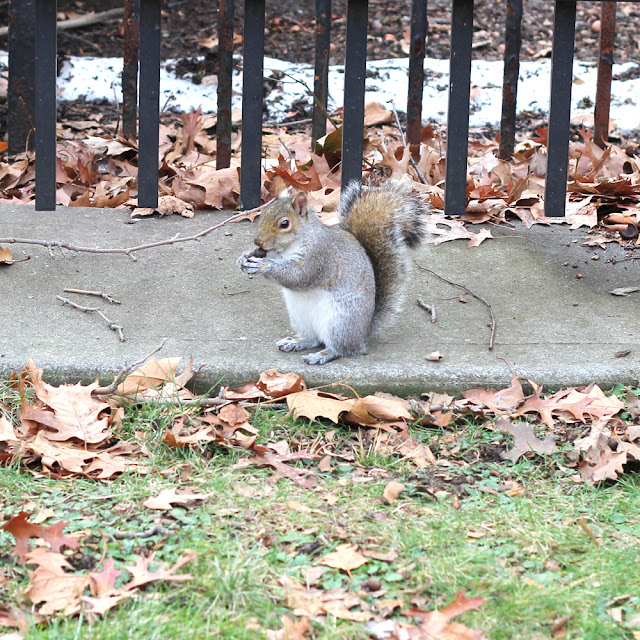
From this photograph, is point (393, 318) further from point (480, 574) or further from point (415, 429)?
point (480, 574)

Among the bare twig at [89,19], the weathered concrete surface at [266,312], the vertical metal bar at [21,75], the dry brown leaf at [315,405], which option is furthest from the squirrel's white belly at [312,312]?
the bare twig at [89,19]

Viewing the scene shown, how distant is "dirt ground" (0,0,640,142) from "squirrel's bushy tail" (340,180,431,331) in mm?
3244

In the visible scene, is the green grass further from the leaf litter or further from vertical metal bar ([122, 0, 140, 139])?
vertical metal bar ([122, 0, 140, 139])

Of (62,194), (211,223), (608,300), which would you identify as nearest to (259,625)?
(608,300)

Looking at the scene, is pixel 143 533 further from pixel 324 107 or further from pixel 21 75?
pixel 21 75

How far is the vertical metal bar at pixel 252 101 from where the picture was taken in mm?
3475

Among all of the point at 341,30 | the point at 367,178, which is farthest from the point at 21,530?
the point at 341,30

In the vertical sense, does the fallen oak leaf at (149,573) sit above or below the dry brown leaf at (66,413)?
below

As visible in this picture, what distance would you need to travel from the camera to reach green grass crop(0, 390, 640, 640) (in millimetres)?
1647

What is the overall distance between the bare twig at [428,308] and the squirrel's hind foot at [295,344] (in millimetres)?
454

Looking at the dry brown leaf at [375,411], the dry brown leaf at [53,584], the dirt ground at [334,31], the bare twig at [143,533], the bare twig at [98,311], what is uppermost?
the dirt ground at [334,31]

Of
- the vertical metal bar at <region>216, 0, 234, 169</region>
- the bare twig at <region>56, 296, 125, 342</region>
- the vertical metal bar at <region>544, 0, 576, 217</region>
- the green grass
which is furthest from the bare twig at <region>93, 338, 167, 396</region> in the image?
the vertical metal bar at <region>544, 0, 576, 217</region>

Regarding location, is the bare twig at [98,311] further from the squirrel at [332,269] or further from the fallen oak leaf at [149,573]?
the fallen oak leaf at [149,573]

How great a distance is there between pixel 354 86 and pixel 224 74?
2.05 ft
